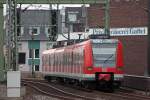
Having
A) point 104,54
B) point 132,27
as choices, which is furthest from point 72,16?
point 104,54

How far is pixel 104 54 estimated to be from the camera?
3366 cm

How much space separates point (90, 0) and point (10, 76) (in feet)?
64.9

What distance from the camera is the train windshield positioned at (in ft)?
110

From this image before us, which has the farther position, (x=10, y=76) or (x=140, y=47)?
(x=140, y=47)

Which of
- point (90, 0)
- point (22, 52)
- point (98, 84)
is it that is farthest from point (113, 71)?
point (22, 52)

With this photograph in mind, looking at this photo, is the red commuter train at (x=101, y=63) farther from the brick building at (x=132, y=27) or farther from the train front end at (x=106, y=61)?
the brick building at (x=132, y=27)

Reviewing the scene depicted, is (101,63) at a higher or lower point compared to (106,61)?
lower

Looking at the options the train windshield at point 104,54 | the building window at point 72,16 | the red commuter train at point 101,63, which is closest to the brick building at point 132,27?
the red commuter train at point 101,63

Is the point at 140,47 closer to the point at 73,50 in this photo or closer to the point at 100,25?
the point at 100,25

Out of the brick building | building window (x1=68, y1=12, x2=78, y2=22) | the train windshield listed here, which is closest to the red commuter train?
the train windshield

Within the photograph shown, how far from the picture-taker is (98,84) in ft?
111

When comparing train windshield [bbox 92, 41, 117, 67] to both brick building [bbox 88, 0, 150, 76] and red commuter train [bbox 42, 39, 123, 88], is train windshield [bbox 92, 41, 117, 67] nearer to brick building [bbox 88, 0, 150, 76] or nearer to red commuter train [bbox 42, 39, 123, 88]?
red commuter train [bbox 42, 39, 123, 88]

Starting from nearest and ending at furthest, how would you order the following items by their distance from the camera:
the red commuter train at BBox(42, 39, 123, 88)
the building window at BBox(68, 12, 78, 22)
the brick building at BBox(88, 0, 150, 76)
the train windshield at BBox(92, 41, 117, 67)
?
the red commuter train at BBox(42, 39, 123, 88)
the train windshield at BBox(92, 41, 117, 67)
the brick building at BBox(88, 0, 150, 76)
the building window at BBox(68, 12, 78, 22)

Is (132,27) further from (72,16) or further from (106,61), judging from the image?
(72,16)
